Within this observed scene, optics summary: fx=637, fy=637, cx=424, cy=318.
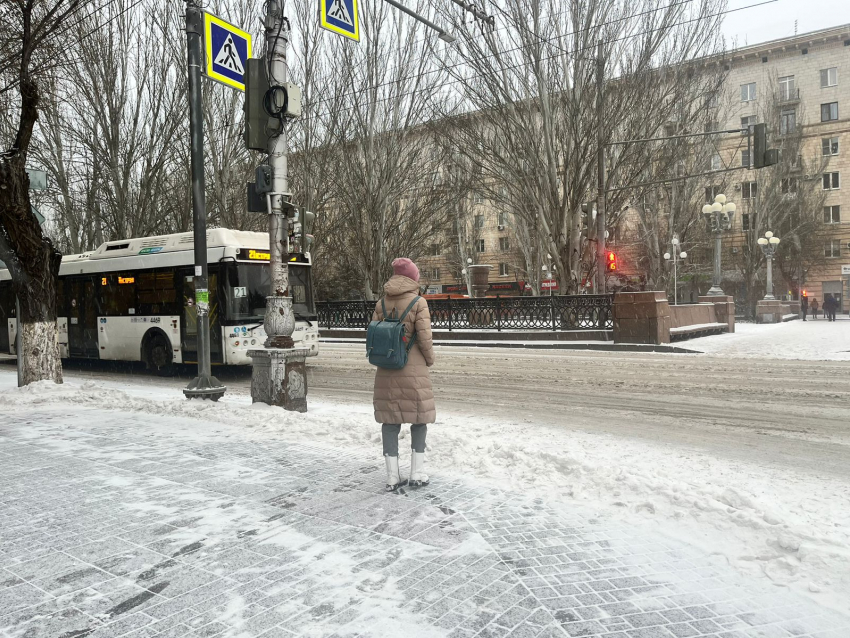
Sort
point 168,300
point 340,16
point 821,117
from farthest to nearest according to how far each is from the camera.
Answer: point 821,117, point 168,300, point 340,16

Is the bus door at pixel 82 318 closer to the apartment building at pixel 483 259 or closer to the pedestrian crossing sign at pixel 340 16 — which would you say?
the pedestrian crossing sign at pixel 340 16

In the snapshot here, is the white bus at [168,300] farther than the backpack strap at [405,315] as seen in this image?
Yes

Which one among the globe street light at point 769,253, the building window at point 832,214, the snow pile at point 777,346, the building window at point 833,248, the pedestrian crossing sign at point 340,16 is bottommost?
the snow pile at point 777,346

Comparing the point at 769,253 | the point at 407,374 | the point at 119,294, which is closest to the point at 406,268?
the point at 407,374

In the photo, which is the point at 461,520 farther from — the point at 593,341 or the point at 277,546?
A: the point at 593,341

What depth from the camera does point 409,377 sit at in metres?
4.65

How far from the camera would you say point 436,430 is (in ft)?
22.3

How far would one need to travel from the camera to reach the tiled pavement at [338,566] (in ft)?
9.34

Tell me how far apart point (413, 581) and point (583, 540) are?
1126 mm

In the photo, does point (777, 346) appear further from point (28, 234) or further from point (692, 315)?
point (28, 234)

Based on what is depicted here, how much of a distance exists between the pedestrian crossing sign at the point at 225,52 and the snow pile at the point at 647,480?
4.37m

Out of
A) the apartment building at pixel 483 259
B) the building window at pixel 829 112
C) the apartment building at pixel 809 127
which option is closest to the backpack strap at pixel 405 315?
the apartment building at pixel 809 127

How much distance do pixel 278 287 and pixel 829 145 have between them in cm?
5927

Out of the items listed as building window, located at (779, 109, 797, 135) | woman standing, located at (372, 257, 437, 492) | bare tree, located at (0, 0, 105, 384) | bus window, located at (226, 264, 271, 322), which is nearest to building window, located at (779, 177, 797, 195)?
building window, located at (779, 109, 797, 135)
